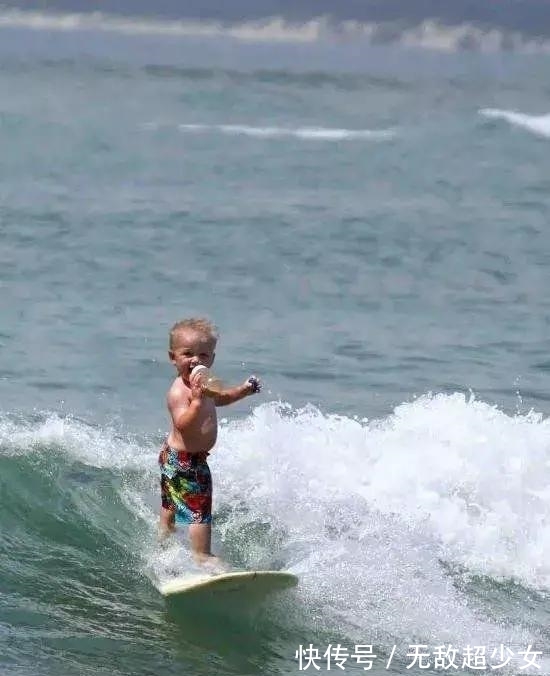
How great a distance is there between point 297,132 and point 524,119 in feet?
26.0

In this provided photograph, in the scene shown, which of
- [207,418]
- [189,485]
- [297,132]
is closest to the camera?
[207,418]

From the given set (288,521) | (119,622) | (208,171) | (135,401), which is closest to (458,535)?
(288,521)

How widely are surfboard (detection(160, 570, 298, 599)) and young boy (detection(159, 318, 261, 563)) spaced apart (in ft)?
0.61

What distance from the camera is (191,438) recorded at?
285 inches

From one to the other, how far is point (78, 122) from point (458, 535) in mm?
30102

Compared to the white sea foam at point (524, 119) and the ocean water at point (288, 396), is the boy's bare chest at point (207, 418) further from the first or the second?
the white sea foam at point (524, 119)

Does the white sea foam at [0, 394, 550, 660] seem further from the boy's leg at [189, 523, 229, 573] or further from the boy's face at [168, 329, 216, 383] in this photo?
the boy's face at [168, 329, 216, 383]

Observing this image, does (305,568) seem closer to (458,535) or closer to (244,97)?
(458,535)

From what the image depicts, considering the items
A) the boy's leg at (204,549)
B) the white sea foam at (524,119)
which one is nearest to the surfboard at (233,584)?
the boy's leg at (204,549)

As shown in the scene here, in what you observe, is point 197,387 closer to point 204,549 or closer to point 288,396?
point 204,549

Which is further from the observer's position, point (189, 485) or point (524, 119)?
point (524, 119)

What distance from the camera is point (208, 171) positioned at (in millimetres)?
27609

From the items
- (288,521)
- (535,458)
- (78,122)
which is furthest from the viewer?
(78,122)

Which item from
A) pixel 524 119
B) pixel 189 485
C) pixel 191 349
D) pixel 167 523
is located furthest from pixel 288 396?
pixel 524 119
